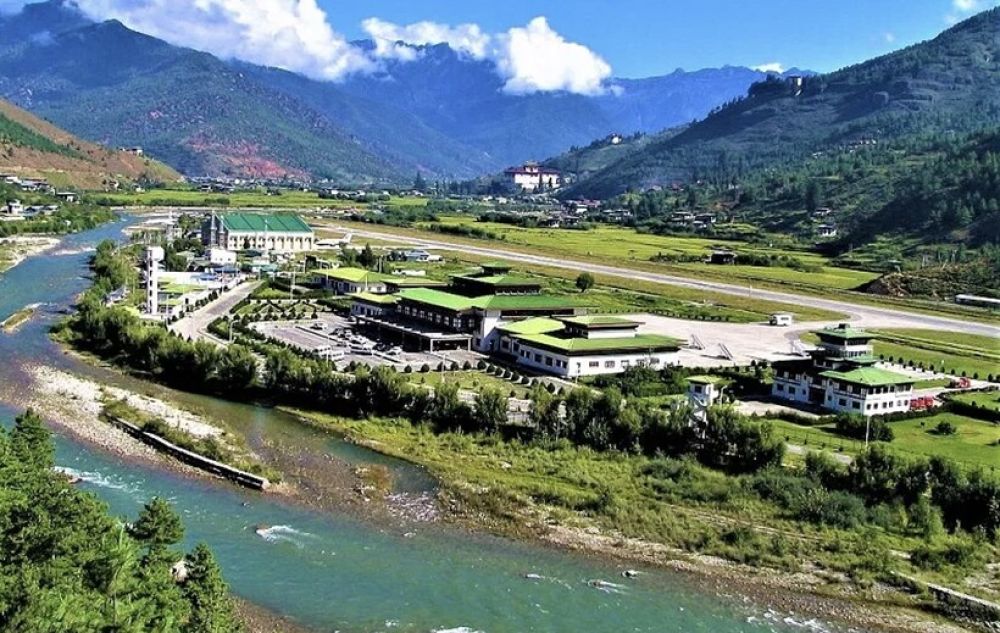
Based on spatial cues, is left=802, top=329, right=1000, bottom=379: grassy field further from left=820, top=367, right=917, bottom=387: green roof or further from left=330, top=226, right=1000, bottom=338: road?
left=820, top=367, right=917, bottom=387: green roof

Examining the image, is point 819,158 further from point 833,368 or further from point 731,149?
point 833,368

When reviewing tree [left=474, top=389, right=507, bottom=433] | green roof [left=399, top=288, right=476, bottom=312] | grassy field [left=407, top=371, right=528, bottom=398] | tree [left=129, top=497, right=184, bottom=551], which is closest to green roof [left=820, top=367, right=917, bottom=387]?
grassy field [left=407, top=371, right=528, bottom=398]

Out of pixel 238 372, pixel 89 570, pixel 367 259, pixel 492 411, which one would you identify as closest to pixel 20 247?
pixel 367 259

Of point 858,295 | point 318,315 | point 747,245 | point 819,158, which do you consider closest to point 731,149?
point 819,158

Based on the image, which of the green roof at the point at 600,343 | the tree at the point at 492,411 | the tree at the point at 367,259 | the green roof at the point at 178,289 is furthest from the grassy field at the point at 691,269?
the tree at the point at 492,411

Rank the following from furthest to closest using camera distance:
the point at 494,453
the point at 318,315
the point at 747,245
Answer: the point at 747,245 → the point at 318,315 → the point at 494,453

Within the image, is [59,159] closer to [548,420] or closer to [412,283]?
[412,283]

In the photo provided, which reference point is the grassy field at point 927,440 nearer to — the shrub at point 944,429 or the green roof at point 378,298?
the shrub at point 944,429

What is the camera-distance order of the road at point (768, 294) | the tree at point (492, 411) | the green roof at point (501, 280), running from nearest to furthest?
the tree at point (492, 411) → the green roof at point (501, 280) → the road at point (768, 294)
